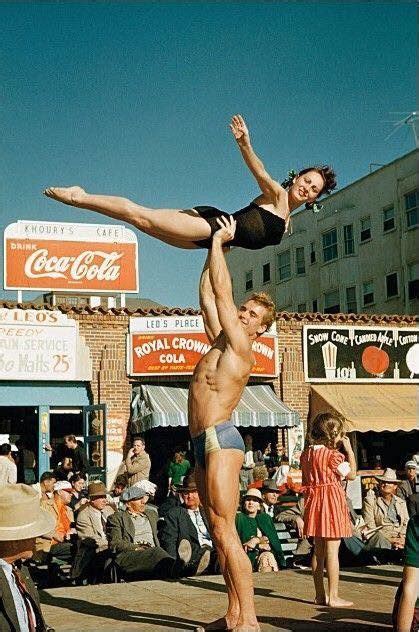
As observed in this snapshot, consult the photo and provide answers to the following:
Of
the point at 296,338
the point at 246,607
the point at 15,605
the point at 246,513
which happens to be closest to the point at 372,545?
the point at 246,513

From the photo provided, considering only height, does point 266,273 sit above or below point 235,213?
above

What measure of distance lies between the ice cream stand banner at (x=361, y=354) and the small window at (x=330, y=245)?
1529 cm

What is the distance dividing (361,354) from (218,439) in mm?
17961

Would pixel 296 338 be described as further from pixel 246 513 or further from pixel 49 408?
pixel 246 513

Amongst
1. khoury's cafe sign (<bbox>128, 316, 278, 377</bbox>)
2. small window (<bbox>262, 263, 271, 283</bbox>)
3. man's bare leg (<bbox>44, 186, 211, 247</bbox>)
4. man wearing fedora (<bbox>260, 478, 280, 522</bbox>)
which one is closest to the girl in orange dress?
man's bare leg (<bbox>44, 186, 211, 247</bbox>)

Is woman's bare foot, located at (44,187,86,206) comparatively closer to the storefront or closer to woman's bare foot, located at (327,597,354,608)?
woman's bare foot, located at (327,597,354,608)

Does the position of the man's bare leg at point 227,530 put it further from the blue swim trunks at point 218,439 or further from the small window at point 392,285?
the small window at point 392,285

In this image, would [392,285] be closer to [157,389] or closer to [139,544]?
[157,389]

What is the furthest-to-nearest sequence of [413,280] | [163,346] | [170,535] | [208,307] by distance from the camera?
1. [413,280]
2. [163,346]
3. [170,535]
4. [208,307]

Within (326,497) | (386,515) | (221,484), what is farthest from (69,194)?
(386,515)

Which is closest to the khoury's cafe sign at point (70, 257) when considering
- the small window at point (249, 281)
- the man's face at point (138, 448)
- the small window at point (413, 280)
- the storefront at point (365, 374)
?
the storefront at point (365, 374)

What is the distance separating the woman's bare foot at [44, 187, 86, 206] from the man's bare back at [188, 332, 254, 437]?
1.28 metres

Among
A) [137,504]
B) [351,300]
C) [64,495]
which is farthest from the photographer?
[351,300]

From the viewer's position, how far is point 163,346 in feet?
70.0
